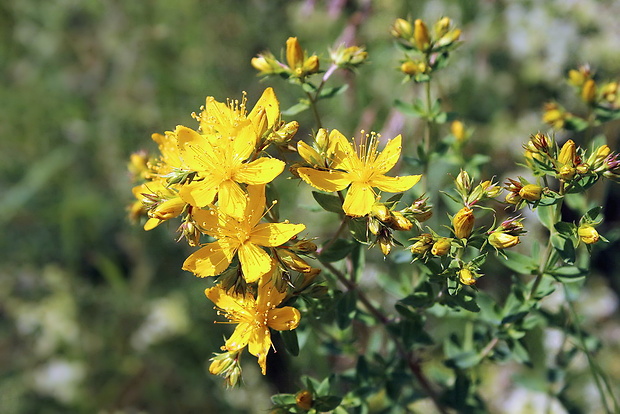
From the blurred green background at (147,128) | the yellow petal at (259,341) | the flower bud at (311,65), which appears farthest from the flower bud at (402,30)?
the blurred green background at (147,128)

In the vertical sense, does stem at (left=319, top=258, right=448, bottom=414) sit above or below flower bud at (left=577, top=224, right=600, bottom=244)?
below

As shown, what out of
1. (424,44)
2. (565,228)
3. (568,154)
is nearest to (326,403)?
(565,228)

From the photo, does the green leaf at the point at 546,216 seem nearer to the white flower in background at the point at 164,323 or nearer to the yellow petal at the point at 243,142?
the yellow petal at the point at 243,142

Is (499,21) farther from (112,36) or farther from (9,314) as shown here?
(9,314)

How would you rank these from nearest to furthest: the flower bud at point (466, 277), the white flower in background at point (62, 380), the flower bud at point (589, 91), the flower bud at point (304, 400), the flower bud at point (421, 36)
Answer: the flower bud at point (466, 277) → the flower bud at point (304, 400) → the flower bud at point (421, 36) → the flower bud at point (589, 91) → the white flower in background at point (62, 380)

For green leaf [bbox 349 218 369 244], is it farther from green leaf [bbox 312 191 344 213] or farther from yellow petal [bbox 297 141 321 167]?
yellow petal [bbox 297 141 321 167]

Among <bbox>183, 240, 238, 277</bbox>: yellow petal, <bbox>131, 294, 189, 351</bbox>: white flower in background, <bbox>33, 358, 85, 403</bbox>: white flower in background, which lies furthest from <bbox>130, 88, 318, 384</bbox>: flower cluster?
<bbox>33, 358, 85, 403</bbox>: white flower in background
